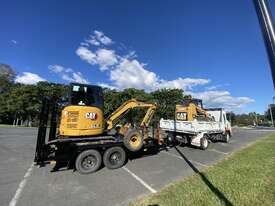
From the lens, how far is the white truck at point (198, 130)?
1273 cm

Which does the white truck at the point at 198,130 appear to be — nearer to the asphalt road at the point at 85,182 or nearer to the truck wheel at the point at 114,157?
the asphalt road at the point at 85,182

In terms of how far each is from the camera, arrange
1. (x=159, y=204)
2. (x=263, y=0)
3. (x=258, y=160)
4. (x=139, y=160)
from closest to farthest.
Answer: (x=263, y=0) < (x=159, y=204) < (x=258, y=160) < (x=139, y=160)

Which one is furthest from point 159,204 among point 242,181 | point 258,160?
point 258,160

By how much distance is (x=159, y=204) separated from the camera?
447 centimetres

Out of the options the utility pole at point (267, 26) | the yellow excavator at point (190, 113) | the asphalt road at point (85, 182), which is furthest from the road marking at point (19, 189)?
the yellow excavator at point (190, 113)

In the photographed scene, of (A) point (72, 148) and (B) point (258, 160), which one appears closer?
(A) point (72, 148)

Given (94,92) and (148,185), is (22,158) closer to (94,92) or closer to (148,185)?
(94,92)

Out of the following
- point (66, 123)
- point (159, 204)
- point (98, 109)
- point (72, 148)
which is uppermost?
point (98, 109)

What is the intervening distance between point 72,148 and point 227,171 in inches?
235

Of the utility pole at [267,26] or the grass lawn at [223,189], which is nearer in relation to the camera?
the utility pole at [267,26]

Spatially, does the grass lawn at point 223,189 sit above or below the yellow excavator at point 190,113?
below

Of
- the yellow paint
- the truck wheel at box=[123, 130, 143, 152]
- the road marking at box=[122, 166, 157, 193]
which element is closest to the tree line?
the truck wheel at box=[123, 130, 143, 152]

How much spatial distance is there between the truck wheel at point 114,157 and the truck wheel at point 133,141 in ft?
1.53

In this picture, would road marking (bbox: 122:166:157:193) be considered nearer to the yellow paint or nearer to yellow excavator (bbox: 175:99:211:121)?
the yellow paint
